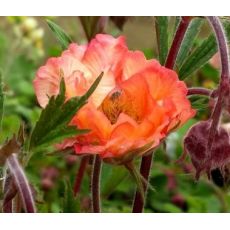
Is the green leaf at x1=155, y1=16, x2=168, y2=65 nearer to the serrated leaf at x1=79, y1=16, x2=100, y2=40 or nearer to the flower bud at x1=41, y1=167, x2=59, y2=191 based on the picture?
the serrated leaf at x1=79, y1=16, x2=100, y2=40

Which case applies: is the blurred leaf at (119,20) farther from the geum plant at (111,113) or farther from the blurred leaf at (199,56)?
the geum plant at (111,113)

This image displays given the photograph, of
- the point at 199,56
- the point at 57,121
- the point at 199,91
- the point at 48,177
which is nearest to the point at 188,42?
the point at 199,56

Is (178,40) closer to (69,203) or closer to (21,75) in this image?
(69,203)

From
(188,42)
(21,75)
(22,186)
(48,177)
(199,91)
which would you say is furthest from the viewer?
(21,75)

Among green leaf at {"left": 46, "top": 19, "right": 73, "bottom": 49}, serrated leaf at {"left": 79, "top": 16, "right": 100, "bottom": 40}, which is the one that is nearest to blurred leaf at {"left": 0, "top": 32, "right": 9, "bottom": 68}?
serrated leaf at {"left": 79, "top": 16, "right": 100, "bottom": 40}
